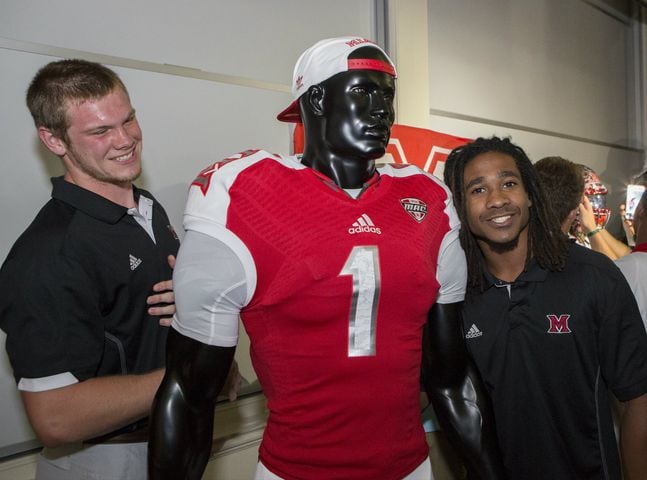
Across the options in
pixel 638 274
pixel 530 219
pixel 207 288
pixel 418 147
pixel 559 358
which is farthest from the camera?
pixel 418 147

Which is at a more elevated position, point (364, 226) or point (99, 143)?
point (99, 143)

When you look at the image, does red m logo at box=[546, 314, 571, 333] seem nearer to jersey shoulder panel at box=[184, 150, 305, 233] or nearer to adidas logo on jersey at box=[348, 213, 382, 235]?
adidas logo on jersey at box=[348, 213, 382, 235]

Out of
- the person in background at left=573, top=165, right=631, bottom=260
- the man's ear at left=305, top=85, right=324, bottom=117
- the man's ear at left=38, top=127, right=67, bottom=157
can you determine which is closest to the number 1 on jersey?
the man's ear at left=305, top=85, right=324, bottom=117

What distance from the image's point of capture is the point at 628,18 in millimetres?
4887

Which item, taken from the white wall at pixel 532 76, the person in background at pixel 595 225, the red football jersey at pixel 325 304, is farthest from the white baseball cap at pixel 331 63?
the person in background at pixel 595 225

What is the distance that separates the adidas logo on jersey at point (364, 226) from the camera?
3.45ft

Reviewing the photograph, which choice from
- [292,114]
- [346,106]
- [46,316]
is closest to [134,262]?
[46,316]

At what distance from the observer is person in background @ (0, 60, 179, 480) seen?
3.79 ft

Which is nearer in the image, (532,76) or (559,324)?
(559,324)

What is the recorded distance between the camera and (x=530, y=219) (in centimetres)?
152

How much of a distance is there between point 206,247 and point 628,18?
202 inches

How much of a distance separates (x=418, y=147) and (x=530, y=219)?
83cm

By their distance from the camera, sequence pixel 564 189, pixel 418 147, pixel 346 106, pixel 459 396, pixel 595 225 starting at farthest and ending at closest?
pixel 595 225 → pixel 418 147 → pixel 564 189 → pixel 459 396 → pixel 346 106

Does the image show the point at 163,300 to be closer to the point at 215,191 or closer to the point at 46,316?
the point at 46,316
